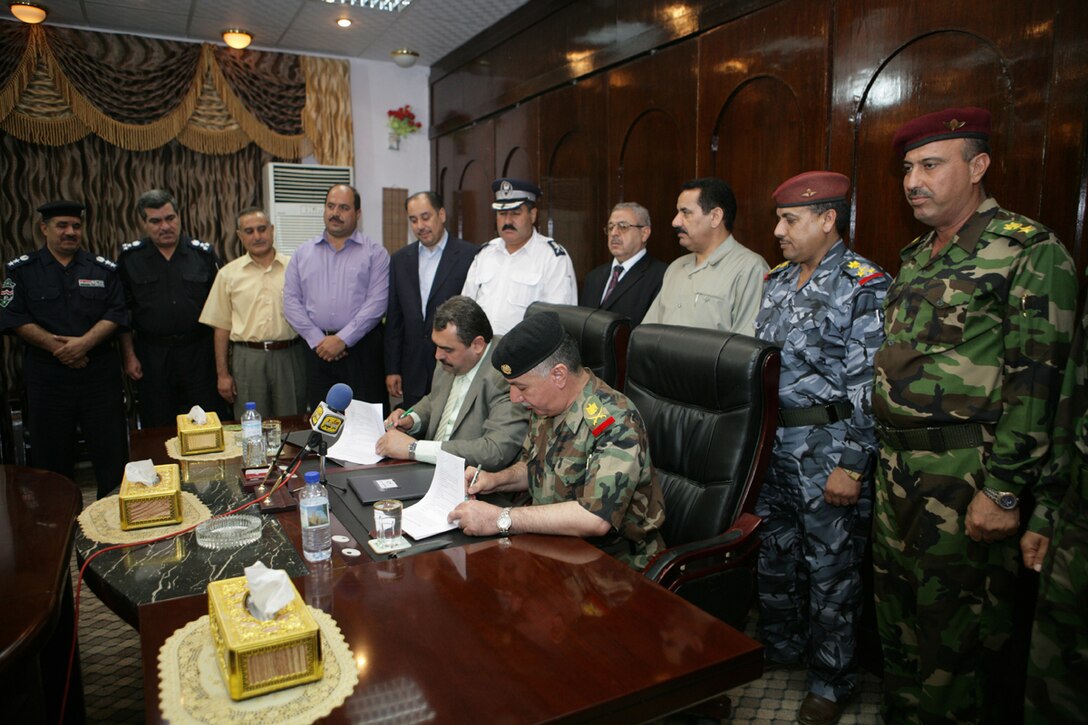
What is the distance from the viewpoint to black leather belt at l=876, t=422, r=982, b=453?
1.72 m

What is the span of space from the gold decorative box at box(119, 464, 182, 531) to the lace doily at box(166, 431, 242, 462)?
523 millimetres

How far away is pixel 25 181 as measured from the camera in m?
4.86

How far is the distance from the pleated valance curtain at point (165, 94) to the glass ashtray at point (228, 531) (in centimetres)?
447

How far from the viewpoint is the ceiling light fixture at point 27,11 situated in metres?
4.34

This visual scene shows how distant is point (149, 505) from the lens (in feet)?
5.44

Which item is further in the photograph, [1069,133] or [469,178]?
[469,178]

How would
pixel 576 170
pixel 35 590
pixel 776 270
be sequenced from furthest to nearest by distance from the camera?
pixel 576 170 < pixel 776 270 < pixel 35 590

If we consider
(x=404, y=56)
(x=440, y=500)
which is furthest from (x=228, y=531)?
(x=404, y=56)

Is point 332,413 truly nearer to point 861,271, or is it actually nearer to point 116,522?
point 116,522

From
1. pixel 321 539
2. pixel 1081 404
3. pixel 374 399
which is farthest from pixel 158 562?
pixel 374 399

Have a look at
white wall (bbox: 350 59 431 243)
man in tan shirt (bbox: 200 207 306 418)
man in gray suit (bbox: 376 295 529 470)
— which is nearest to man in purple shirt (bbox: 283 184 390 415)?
man in tan shirt (bbox: 200 207 306 418)

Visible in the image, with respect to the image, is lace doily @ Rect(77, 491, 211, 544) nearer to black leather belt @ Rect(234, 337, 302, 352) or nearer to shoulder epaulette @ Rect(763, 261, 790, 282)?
shoulder epaulette @ Rect(763, 261, 790, 282)

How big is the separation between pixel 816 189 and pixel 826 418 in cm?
70

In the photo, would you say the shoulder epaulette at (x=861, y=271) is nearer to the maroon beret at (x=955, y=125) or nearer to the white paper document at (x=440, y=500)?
the maroon beret at (x=955, y=125)
